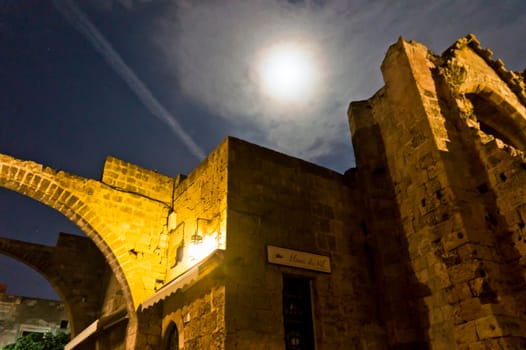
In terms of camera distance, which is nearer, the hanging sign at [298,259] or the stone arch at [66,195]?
the hanging sign at [298,259]

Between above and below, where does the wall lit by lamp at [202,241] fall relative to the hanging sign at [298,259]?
above

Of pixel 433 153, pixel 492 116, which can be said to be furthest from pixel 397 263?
pixel 492 116

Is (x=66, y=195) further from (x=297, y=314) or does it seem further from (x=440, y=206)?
(x=440, y=206)

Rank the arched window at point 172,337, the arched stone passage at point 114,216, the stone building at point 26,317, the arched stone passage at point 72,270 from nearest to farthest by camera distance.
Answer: the arched window at point 172,337 < the arched stone passage at point 114,216 < the arched stone passage at point 72,270 < the stone building at point 26,317

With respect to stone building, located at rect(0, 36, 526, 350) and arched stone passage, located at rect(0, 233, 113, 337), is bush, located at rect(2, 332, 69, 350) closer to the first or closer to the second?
arched stone passage, located at rect(0, 233, 113, 337)

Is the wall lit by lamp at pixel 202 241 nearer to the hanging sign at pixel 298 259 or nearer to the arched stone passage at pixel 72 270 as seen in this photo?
the hanging sign at pixel 298 259

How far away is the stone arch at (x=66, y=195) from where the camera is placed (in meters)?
6.48

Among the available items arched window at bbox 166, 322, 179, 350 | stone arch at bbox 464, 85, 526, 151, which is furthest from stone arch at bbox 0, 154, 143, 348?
stone arch at bbox 464, 85, 526, 151

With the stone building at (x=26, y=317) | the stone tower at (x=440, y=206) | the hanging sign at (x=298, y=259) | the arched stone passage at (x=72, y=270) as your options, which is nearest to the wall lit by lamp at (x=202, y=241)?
the hanging sign at (x=298, y=259)

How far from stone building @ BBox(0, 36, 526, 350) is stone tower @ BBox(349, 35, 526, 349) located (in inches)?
0.9

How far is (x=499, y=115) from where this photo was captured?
8.16 metres

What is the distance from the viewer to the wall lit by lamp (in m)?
5.74

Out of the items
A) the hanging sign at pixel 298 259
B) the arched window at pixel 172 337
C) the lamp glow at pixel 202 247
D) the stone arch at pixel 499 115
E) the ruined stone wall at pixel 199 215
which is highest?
the stone arch at pixel 499 115

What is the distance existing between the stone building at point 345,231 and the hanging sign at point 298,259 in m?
0.02
